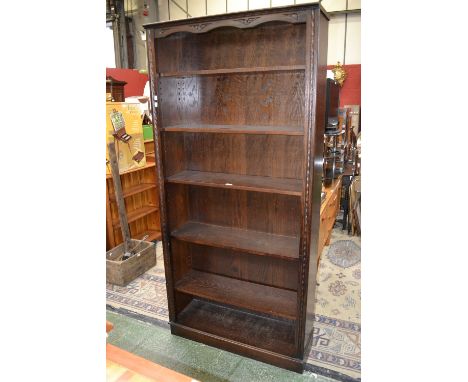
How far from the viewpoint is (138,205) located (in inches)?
153

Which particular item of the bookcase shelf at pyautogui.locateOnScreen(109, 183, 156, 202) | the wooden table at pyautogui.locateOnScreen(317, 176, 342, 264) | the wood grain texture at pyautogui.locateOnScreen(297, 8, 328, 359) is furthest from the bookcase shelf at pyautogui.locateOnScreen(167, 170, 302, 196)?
the bookcase shelf at pyautogui.locateOnScreen(109, 183, 156, 202)

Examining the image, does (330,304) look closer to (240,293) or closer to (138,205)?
(240,293)

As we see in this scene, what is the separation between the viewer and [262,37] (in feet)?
6.55

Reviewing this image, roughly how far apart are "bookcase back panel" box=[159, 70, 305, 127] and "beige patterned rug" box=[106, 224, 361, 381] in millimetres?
1473

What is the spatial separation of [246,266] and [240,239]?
1.19 ft

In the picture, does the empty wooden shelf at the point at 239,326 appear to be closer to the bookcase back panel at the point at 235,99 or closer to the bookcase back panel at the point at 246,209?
the bookcase back panel at the point at 246,209

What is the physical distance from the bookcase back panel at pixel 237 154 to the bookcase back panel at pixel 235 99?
3.9 inches

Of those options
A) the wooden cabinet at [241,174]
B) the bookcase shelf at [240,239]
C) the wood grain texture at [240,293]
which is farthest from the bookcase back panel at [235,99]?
the wood grain texture at [240,293]

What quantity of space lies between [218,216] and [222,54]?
3.53 ft

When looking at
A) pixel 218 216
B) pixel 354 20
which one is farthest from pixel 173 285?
pixel 354 20

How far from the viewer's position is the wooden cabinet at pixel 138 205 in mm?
3361

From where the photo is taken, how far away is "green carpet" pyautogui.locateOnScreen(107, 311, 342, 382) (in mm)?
2047

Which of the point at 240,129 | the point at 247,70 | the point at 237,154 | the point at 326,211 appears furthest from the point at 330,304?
the point at 247,70

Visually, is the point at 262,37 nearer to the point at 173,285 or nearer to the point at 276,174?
the point at 276,174
